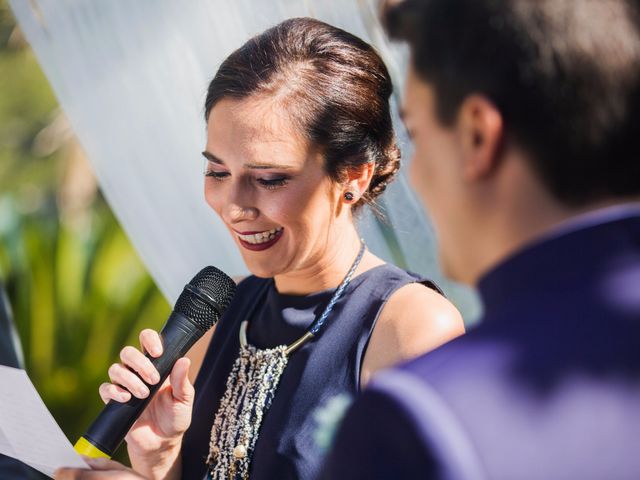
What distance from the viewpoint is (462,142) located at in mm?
956

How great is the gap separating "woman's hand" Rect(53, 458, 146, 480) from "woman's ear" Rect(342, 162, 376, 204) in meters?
0.87

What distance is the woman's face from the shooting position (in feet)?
6.58

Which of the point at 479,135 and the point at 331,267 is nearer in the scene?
the point at 479,135

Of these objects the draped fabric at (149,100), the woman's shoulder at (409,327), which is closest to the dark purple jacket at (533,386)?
the woman's shoulder at (409,327)

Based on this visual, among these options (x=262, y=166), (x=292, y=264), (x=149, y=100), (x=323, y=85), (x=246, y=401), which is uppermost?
(x=149, y=100)

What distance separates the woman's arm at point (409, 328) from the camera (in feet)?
6.04

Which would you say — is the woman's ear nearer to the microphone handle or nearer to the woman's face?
the woman's face

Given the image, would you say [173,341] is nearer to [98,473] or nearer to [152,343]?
[152,343]

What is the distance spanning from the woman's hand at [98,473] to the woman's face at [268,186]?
0.66 metres

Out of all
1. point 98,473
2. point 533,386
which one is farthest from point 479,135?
point 98,473

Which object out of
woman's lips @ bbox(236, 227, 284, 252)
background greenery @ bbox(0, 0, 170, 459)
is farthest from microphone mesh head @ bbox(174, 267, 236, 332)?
background greenery @ bbox(0, 0, 170, 459)

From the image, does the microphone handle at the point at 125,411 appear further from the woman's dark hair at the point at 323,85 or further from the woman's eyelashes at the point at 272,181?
the woman's dark hair at the point at 323,85

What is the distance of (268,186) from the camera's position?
6.61 ft

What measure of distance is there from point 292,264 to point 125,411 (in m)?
0.55
